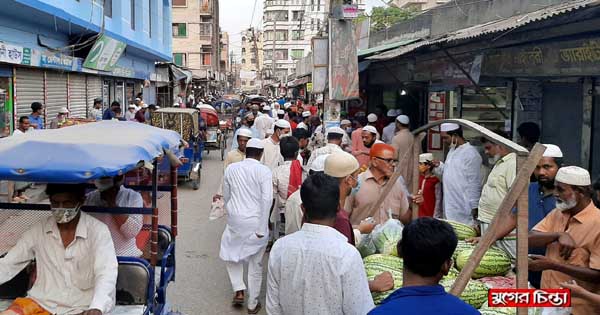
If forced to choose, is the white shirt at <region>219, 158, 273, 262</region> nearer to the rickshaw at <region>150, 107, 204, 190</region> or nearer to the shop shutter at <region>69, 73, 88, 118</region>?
the rickshaw at <region>150, 107, 204, 190</region>

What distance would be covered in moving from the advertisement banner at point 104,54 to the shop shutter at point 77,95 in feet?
2.49

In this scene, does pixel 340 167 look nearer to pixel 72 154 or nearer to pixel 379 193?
pixel 379 193

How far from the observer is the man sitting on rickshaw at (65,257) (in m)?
3.79

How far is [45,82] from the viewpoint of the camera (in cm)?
1545

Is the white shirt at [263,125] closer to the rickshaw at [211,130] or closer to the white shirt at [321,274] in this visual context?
the rickshaw at [211,130]

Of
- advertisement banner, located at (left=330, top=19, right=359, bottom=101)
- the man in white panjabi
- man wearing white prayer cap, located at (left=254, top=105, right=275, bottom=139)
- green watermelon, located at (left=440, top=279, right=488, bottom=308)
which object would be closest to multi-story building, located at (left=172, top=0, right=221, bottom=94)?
man wearing white prayer cap, located at (left=254, top=105, right=275, bottom=139)

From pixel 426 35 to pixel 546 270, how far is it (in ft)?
39.9

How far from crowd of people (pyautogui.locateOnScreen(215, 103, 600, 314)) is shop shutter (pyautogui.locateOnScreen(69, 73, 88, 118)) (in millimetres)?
11949

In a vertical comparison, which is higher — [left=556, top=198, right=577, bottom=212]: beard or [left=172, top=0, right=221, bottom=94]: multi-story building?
[left=172, top=0, right=221, bottom=94]: multi-story building

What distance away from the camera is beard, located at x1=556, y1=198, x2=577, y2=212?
12.9 ft

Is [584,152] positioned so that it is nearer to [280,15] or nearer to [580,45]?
[580,45]

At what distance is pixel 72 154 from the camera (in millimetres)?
3596

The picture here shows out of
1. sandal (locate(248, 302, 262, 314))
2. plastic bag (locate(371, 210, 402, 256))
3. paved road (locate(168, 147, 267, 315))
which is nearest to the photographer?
plastic bag (locate(371, 210, 402, 256))

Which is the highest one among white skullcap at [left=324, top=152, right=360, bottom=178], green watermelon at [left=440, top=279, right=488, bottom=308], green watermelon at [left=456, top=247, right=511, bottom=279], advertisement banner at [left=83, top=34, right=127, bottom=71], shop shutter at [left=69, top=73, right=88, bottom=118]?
advertisement banner at [left=83, top=34, right=127, bottom=71]
